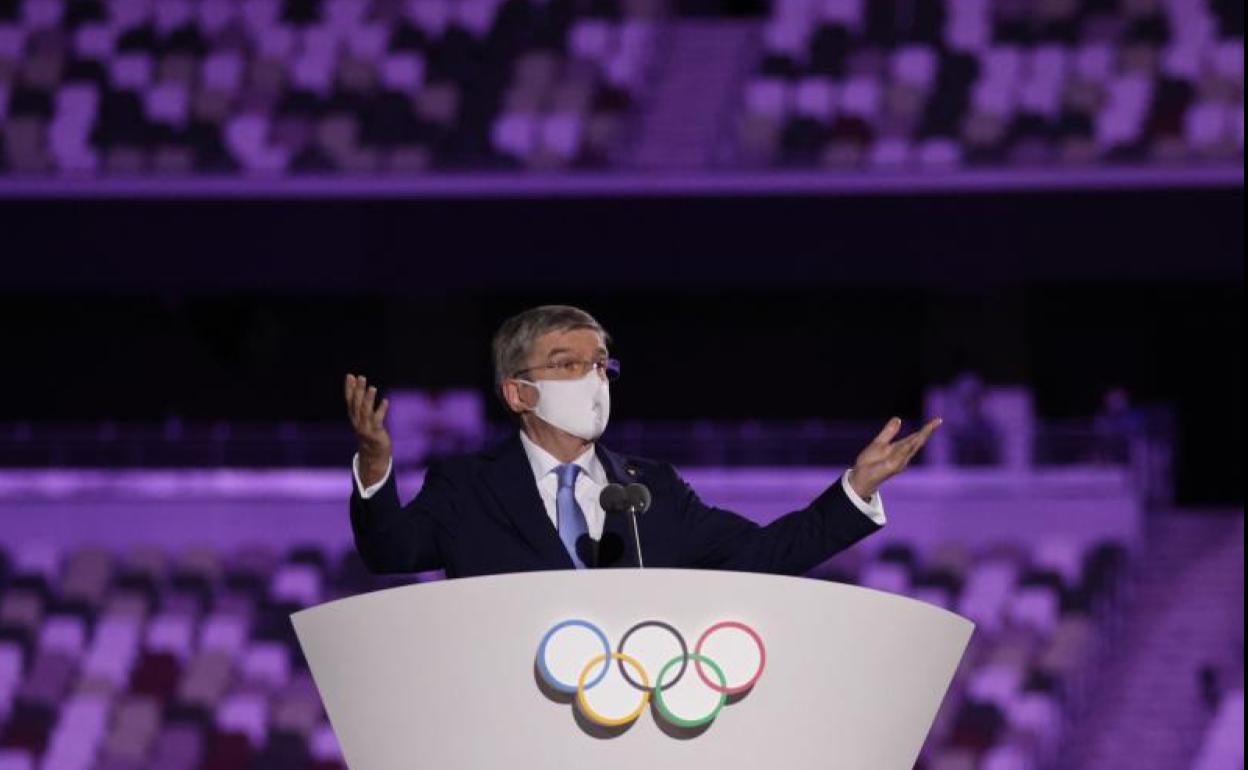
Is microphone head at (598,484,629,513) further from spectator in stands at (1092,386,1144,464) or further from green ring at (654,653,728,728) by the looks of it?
spectator in stands at (1092,386,1144,464)

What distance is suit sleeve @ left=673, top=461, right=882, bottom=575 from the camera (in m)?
3.64

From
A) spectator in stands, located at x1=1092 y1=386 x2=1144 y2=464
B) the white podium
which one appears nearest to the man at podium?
the white podium

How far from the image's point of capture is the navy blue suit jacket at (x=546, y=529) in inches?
143

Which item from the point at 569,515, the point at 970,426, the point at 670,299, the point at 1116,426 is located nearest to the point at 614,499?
the point at 569,515

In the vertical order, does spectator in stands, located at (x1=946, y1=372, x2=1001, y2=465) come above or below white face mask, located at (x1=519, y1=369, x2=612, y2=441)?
below

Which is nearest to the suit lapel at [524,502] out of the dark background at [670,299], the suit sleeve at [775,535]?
the suit sleeve at [775,535]

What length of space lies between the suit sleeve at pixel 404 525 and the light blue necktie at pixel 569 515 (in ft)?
0.53

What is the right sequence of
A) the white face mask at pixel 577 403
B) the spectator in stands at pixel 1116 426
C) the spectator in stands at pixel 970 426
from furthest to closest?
the spectator in stands at pixel 970 426 → the spectator in stands at pixel 1116 426 → the white face mask at pixel 577 403

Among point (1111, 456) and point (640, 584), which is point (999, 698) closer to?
point (1111, 456)

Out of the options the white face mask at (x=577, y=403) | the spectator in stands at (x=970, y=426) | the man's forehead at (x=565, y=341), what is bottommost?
the spectator in stands at (x=970, y=426)

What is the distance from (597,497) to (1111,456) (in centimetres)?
1123

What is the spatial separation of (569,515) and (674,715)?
1.97ft

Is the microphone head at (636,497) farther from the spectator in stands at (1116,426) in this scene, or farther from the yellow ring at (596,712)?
the spectator in stands at (1116,426)

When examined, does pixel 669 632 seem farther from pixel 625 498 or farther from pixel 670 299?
pixel 670 299
